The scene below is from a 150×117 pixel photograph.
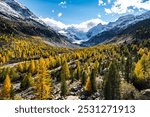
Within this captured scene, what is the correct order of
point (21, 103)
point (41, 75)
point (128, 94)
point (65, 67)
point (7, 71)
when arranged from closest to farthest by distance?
point (21, 103)
point (41, 75)
point (128, 94)
point (65, 67)
point (7, 71)

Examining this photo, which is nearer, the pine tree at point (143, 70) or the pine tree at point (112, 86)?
the pine tree at point (112, 86)

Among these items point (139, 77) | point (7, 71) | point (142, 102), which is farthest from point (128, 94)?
point (7, 71)

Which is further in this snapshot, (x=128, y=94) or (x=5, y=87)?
(x=5, y=87)

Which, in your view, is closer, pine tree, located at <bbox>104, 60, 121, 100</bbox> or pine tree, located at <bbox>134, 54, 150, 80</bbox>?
pine tree, located at <bbox>104, 60, 121, 100</bbox>

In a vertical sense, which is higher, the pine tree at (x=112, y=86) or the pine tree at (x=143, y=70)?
the pine tree at (x=143, y=70)

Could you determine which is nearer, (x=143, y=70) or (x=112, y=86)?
(x=112, y=86)

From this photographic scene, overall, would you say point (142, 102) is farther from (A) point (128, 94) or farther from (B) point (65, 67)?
(B) point (65, 67)

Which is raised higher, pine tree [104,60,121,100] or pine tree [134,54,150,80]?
pine tree [134,54,150,80]

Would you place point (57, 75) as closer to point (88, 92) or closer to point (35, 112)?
point (88, 92)

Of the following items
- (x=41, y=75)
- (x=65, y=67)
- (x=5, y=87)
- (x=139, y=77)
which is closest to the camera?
(x=41, y=75)

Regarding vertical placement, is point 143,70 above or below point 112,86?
above

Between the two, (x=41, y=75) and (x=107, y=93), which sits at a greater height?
(x=41, y=75)
